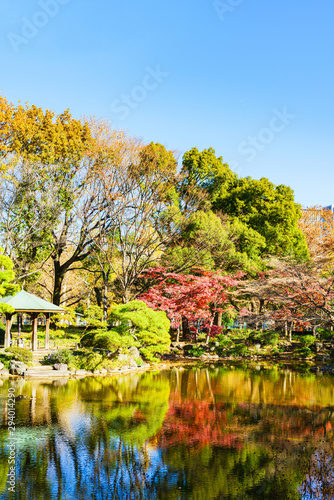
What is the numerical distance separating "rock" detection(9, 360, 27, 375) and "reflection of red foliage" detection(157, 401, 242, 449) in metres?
6.74

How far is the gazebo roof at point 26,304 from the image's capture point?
61.6 ft

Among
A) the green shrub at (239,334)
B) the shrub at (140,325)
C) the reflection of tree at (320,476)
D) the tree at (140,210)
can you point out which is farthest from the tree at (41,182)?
the reflection of tree at (320,476)

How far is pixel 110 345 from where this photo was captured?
18.1 meters

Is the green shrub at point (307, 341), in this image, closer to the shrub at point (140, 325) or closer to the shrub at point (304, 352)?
the shrub at point (304, 352)

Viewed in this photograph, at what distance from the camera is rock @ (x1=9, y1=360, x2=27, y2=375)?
52.2 ft

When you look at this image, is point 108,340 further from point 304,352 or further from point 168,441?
point 304,352

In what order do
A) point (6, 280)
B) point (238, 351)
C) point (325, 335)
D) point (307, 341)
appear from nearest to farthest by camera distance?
point (6, 280), point (238, 351), point (307, 341), point (325, 335)

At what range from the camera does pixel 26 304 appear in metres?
→ 19.0

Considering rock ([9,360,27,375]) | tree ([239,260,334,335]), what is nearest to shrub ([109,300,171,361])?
rock ([9,360,27,375])

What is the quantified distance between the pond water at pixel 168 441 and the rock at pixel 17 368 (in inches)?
48.3

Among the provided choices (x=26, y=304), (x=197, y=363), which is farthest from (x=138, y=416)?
(x=197, y=363)

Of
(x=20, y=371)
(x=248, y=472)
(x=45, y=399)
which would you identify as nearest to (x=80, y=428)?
(x=45, y=399)

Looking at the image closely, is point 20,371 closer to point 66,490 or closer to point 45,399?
point 45,399

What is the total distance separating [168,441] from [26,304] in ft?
40.0
